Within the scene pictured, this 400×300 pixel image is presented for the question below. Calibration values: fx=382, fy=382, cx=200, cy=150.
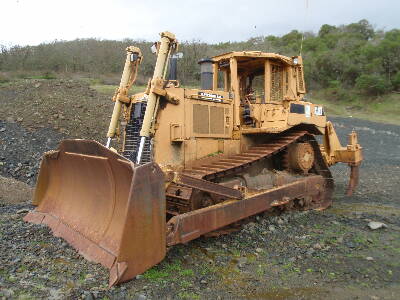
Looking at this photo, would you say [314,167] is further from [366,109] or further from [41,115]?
[366,109]

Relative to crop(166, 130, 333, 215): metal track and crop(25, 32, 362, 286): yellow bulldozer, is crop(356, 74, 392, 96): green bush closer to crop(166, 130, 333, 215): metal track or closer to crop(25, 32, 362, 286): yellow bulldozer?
crop(25, 32, 362, 286): yellow bulldozer

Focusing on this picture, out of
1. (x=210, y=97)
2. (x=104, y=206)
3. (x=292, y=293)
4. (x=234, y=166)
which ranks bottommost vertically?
(x=292, y=293)

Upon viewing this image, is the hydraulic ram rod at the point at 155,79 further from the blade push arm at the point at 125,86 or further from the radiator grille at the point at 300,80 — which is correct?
the radiator grille at the point at 300,80

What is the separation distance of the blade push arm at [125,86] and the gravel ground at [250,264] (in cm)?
204

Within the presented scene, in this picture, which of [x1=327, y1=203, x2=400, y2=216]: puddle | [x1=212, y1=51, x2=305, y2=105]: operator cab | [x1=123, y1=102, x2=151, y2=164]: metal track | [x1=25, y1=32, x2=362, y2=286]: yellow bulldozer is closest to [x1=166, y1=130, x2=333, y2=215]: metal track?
[x1=25, y1=32, x2=362, y2=286]: yellow bulldozer

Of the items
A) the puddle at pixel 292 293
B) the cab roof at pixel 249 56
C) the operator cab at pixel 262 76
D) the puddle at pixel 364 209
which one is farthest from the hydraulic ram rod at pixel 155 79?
the puddle at pixel 364 209

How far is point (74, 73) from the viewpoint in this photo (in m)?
26.8

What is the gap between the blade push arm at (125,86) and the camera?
6.43m

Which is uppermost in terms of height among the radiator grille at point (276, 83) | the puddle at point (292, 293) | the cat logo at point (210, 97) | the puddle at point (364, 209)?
the radiator grille at point (276, 83)

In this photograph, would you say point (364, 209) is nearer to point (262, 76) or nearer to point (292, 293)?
point (262, 76)

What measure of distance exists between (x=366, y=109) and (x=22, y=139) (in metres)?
22.2

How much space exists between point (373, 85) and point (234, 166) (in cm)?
2592

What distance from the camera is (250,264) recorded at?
185 inches

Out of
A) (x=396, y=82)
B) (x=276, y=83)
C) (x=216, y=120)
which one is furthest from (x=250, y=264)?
(x=396, y=82)
